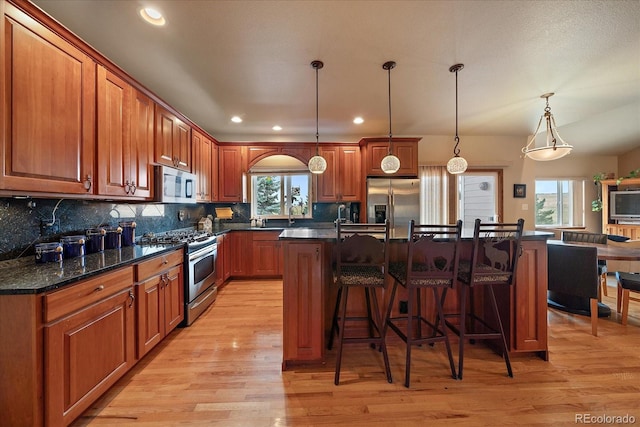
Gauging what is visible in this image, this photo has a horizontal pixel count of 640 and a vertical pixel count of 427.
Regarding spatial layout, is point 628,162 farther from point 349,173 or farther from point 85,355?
point 85,355

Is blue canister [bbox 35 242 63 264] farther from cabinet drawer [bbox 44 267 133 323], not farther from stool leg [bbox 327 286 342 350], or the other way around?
stool leg [bbox 327 286 342 350]

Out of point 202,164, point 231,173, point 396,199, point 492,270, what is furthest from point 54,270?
point 396,199

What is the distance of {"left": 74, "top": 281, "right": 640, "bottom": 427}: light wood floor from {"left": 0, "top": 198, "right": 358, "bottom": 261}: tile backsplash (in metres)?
1.19

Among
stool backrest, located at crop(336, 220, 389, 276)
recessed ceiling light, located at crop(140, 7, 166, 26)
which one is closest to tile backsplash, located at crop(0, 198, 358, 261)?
recessed ceiling light, located at crop(140, 7, 166, 26)

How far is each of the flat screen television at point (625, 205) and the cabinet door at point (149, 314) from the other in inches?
303

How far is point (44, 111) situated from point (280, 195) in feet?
11.1

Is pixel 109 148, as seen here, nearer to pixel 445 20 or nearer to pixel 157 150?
pixel 157 150

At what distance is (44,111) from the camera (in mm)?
1437

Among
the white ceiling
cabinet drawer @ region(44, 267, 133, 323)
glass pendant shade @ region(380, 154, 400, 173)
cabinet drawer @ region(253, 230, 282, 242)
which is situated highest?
the white ceiling

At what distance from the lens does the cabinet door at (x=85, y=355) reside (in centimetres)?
122

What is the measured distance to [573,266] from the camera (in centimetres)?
246

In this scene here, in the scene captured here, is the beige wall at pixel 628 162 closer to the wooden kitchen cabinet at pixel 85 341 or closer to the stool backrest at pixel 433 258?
the stool backrest at pixel 433 258

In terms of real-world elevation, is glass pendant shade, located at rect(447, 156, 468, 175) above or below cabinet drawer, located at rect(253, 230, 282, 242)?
above

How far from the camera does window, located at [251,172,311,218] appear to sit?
4.63 metres
